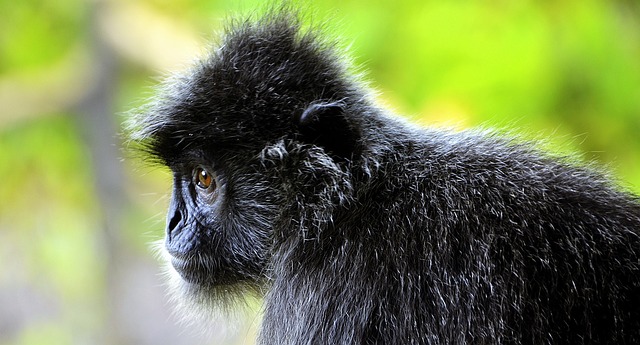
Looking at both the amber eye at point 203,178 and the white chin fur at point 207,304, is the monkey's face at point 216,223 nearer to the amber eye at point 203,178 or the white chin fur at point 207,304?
the amber eye at point 203,178

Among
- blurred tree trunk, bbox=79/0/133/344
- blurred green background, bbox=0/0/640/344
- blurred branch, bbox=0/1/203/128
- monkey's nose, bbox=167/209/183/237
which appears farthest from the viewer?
blurred tree trunk, bbox=79/0/133/344

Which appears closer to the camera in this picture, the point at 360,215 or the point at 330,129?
the point at 360,215

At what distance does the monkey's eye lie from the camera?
454 centimetres

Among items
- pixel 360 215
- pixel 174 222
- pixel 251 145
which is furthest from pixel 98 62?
pixel 360 215

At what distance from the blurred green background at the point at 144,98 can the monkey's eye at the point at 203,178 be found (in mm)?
700

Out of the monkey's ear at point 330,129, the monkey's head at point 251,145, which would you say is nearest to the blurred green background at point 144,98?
the monkey's head at point 251,145

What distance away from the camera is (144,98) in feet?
16.8

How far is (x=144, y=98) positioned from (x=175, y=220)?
2.85 ft

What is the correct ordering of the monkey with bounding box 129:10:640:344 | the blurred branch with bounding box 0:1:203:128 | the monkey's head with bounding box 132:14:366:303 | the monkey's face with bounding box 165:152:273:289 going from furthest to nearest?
the blurred branch with bounding box 0:1:203:128 → the monkey's face with bounding box 165:152:273:289 → the monkey's head with bounding box 132:14:366:303 → the monkey with bounding box 129:10:640:344

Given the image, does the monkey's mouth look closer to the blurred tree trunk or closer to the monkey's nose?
the monkey's nose

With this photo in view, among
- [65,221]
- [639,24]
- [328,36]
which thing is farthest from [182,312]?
[65,221]

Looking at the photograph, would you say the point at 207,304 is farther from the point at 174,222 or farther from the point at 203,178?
the point at 203,178

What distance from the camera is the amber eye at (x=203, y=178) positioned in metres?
4.54

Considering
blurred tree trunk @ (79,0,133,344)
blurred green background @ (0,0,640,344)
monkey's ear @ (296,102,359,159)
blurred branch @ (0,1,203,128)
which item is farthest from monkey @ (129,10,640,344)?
blurred tree trunk @ (79,0,133,344)
